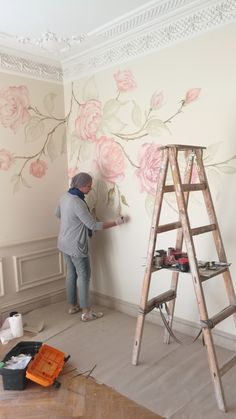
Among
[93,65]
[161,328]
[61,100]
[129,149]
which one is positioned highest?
[93,65]

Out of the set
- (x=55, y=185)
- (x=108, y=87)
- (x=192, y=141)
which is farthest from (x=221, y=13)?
(x=55, y=185)

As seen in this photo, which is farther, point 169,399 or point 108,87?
point 108,87

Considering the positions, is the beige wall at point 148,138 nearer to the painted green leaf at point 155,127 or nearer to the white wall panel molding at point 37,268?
the painted green leaf at point 155,127

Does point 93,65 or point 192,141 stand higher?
point 93,65

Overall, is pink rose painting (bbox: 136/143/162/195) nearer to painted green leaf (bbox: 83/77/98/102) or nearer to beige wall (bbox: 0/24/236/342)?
beige wall (bbox: 0/24/236/342)

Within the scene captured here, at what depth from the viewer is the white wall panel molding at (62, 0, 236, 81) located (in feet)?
7.61

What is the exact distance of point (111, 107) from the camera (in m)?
3.11

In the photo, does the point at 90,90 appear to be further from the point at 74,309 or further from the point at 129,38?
the point at 74,309

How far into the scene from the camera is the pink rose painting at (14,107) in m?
3.05

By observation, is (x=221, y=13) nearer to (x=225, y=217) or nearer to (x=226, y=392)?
(x=225, y=217)

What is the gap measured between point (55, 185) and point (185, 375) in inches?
86.2

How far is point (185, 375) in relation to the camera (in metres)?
2.24

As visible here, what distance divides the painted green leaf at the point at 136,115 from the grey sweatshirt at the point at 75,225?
839mm

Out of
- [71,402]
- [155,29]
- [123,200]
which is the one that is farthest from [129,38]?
[71,402]
